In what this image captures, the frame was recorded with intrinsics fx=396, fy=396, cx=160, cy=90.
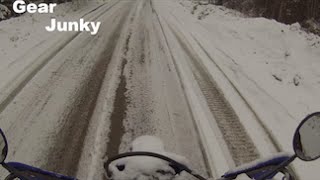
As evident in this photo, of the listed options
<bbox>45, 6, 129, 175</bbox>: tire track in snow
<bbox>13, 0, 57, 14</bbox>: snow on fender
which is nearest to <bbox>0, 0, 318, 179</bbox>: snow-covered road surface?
<bbox>45, 6, 129, 175</bbox>: tire track in snow

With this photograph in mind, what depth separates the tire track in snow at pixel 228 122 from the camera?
5531 millimetres

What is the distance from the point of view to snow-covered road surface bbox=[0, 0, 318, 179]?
5.51m

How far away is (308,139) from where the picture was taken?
2.85m

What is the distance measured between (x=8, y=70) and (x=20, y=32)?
643cm

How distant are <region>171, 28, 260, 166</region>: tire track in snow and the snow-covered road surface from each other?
0.6 inches

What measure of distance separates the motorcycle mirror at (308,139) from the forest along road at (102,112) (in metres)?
2.31

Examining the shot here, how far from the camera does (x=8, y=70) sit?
9.41 m

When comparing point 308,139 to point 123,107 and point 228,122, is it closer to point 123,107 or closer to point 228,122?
point 228,122

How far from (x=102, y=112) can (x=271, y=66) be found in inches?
204

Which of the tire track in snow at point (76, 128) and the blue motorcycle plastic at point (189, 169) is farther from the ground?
the blue motorcycle plastic at point (189, 169)

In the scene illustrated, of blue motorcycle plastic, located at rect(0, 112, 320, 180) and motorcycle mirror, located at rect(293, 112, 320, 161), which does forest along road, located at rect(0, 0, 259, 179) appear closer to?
blue motorcycle plastic, located at rect(0, 112, 320, 180)

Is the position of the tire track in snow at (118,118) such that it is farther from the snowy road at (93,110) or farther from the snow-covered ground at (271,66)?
the snow-covered ground at (271,66)

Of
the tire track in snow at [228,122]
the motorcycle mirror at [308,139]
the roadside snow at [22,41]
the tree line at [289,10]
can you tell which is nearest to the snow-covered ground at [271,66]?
the tire track in snow at [228,122]

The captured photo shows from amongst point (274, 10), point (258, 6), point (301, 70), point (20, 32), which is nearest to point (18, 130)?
point (301, 70)
